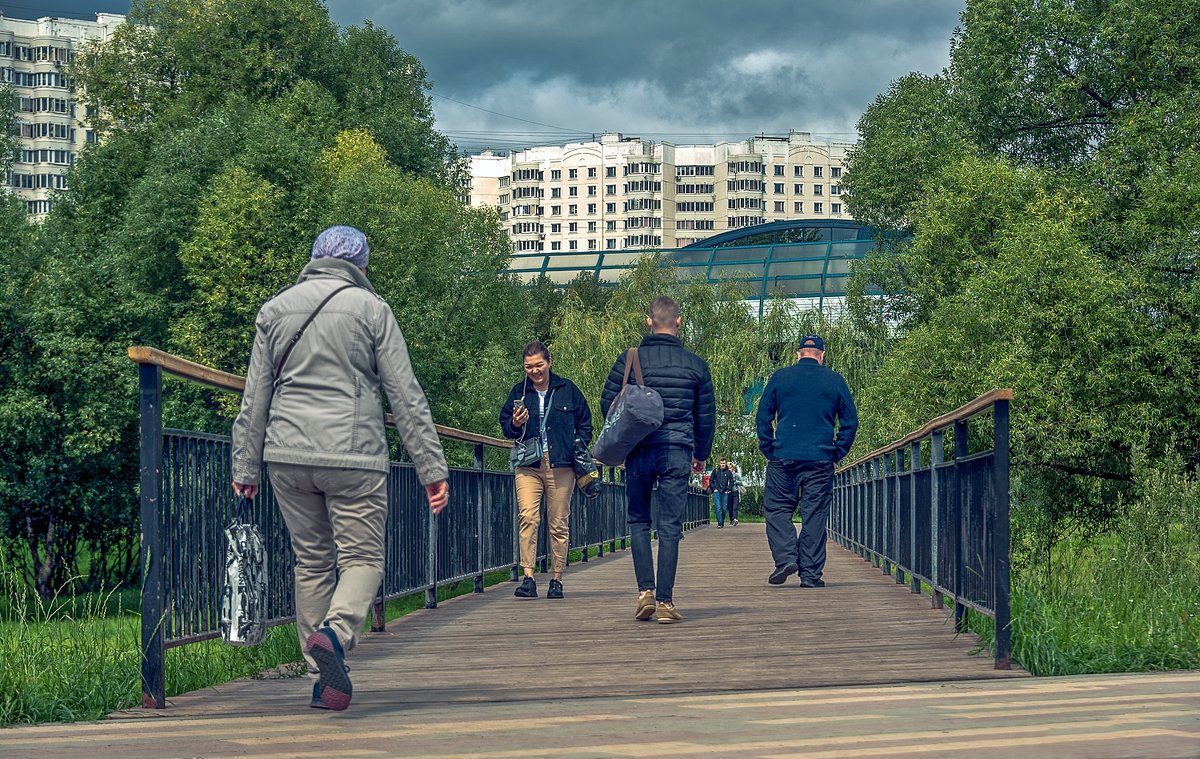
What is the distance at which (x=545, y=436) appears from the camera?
10.9m

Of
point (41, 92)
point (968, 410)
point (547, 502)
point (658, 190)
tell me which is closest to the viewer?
point (968, 410)

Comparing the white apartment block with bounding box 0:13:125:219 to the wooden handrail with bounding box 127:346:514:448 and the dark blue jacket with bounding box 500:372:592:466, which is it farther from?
the wooden handrail with bounding box 127:346:514:448

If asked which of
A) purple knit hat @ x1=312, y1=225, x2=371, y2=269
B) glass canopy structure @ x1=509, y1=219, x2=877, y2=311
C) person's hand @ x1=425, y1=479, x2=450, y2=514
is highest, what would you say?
glass canopy structure @ x1=509, y1=219, x2=877, y2=311

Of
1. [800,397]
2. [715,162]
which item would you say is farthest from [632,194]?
[800,397]

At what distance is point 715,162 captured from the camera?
7293 inches

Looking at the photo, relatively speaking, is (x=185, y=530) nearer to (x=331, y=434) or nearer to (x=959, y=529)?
(x=331, y=434)

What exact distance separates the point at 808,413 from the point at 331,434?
6764 mm

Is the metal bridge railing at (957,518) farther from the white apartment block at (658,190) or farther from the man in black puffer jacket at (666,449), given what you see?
the white apartment block at (658,190)

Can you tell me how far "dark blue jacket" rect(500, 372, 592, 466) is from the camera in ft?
35.7

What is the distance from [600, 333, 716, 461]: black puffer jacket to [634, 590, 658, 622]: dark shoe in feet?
2.78

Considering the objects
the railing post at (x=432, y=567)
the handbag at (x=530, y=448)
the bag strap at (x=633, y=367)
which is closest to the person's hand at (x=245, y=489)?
the bag strap at (x=633, y=367)

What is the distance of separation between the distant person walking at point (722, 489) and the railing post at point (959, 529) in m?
34.6

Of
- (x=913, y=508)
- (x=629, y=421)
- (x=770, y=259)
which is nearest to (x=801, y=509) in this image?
(x=913, y=508)

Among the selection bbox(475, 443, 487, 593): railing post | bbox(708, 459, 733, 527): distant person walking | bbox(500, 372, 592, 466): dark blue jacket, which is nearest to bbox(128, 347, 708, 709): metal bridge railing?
bbox(500, 372, 592, 466): dark blue jacket
